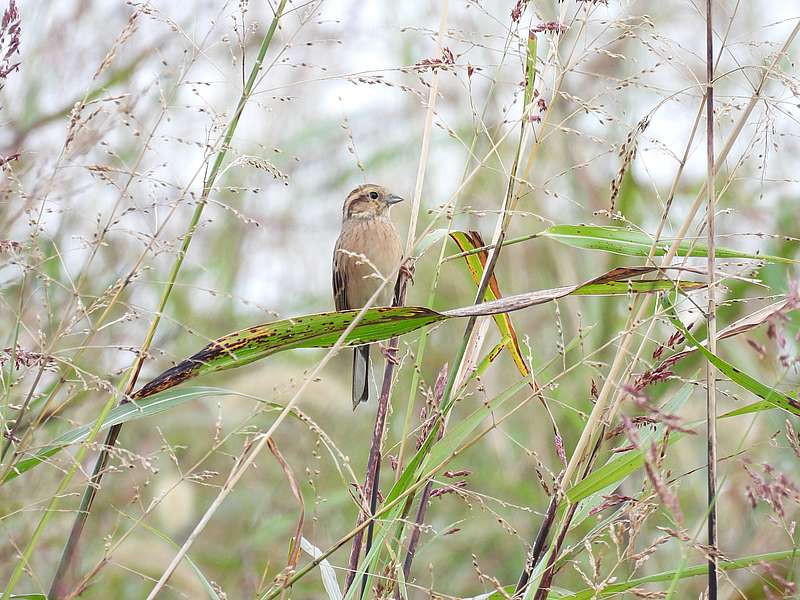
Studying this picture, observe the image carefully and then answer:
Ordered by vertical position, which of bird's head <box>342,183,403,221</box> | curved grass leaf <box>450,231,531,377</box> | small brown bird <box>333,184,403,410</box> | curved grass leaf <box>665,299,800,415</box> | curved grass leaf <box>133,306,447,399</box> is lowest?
curved grass leaf <box>665,299,800,415</box>

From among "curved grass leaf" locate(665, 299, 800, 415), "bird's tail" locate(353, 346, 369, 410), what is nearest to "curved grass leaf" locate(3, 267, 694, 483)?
"curved grass leaf" locate(665, 299, 800, 415)

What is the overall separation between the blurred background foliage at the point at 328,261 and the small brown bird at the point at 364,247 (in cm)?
24

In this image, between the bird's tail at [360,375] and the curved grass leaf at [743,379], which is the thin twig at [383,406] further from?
the bird's tail at [360,375]

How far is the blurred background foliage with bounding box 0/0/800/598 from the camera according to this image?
1614 millimetres

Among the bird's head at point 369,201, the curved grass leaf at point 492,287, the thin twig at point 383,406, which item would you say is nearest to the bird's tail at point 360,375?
the bird's head at point 369,201

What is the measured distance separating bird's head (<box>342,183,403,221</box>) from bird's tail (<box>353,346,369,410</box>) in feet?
1.97

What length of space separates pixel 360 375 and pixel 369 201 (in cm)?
74

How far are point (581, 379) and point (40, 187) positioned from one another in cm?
315

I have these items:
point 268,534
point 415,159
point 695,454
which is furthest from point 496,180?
point 268,534

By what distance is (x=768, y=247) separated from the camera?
3158mm

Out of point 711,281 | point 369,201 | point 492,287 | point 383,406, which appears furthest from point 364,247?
point 711,281

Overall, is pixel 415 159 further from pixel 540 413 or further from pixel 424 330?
pixel 424 330

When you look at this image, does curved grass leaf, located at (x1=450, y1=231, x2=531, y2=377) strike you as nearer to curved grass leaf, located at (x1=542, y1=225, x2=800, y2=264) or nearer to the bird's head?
curved grass leaf, located at (x1=542, y1=225, x2=800, y2=264)

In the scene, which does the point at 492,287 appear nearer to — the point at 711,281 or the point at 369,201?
the point at 711,281
